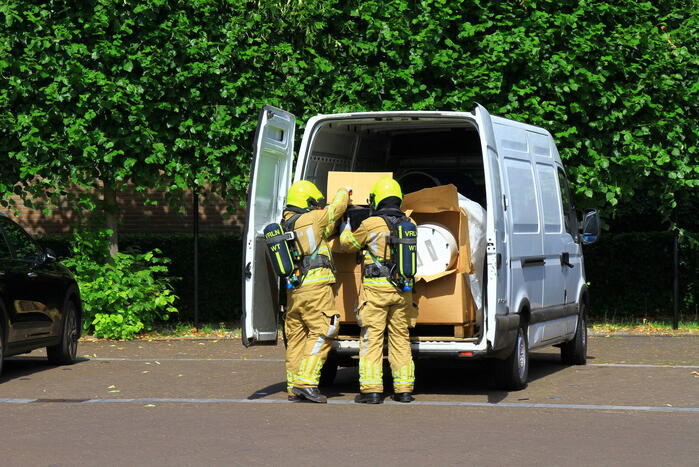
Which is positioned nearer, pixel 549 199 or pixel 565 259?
pixel 549 199

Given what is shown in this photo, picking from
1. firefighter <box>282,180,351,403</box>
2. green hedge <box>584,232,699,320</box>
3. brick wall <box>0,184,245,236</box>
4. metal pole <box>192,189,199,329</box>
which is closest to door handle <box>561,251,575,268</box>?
firefighter <box>282,180,351,403</box>

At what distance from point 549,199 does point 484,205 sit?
645 millimetres

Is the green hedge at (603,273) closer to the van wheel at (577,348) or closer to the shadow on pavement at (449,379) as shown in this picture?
the shadow on pavement at (449,379)

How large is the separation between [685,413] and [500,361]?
70.9 inches

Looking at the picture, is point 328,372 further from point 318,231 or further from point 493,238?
point 493,238

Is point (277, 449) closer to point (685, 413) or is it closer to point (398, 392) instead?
point (398, 392)

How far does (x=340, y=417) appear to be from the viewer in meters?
9.09

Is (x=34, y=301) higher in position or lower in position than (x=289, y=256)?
lower

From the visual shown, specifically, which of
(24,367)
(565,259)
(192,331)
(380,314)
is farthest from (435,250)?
(192,331)

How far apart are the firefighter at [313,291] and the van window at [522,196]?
1545 mm

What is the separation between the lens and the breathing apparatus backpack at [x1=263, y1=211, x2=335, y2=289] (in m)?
9.89

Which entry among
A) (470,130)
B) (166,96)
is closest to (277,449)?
(470,130)

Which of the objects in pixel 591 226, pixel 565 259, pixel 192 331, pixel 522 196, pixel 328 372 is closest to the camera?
pixel 522 196

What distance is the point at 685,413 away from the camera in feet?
30.2
